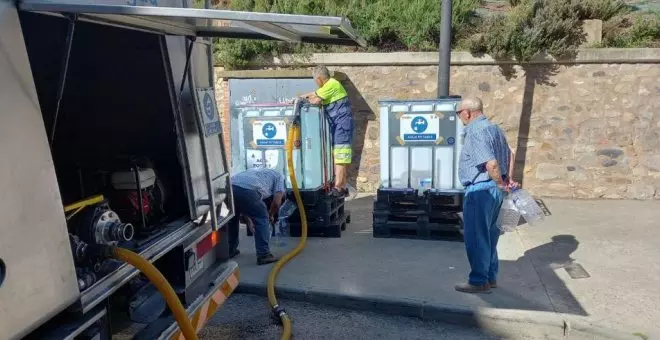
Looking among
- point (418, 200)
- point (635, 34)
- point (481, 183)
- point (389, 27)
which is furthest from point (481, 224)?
point (635, 34)

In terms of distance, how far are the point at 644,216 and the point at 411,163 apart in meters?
3.54

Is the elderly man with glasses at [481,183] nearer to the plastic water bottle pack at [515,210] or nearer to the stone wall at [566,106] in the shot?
the plastic water bottle pack at [515,210]

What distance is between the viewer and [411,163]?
6.45m

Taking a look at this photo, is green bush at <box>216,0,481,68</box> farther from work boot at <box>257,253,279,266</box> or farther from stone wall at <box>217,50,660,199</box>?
work boot at <box>257,253,279,266</box>

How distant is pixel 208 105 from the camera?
3762 mm

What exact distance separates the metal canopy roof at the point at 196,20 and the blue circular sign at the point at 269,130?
2975 mm

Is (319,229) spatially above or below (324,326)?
above

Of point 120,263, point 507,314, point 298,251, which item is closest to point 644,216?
point 507,314

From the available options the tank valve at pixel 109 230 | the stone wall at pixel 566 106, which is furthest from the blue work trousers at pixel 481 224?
the stone wall at pixel 566 106

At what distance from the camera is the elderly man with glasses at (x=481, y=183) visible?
15.1 feet

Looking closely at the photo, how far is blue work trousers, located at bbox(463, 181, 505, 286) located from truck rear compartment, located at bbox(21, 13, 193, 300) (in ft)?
7.94

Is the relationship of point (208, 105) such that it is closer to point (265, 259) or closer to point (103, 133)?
point (103, 133)

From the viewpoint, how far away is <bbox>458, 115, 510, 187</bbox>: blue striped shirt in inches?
180

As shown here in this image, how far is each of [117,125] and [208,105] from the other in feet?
2.50
